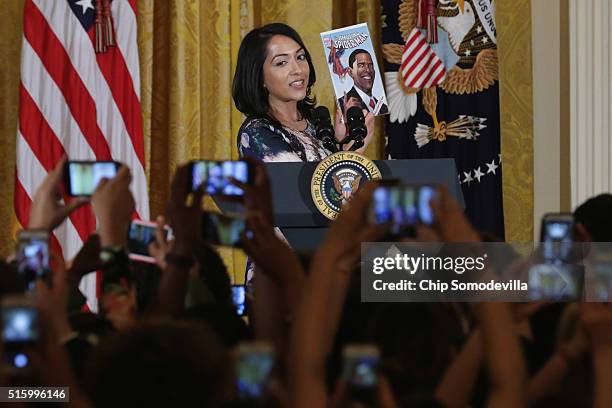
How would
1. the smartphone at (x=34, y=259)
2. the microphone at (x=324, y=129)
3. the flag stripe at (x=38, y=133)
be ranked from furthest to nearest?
the flag stripe at (x=38, y=133) → the microphone at (x=324, y=129) → the smartphone at (x=34, y=259)

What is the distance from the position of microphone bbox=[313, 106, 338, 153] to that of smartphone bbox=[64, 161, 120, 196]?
304 cm

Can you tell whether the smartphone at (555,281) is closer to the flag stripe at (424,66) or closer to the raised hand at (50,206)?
the raised hand at (50,206)

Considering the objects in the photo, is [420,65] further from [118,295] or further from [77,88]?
[118,295]

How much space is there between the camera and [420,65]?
16.0 feet

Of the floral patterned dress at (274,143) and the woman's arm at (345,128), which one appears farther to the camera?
the woman's arm at (345,128)

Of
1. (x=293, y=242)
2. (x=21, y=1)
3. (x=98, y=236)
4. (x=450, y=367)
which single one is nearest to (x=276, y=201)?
(x=293, y=242)

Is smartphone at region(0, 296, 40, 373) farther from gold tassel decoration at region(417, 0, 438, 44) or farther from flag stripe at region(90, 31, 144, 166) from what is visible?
gold tassel decoration at region(417, 0, 438, 44)

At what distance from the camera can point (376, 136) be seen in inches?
200

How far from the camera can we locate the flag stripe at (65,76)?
14.9 ft

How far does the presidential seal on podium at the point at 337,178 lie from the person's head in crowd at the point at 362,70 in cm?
131

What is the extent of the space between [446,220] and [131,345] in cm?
31

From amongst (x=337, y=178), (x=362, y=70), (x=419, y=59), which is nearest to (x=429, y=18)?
(x=419, y=59)

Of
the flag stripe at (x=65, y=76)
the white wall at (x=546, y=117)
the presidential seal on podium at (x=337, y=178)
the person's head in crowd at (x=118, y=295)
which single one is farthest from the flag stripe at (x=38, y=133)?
the person's head in crowd at (x=118, y=295)

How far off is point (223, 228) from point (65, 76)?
371cm
